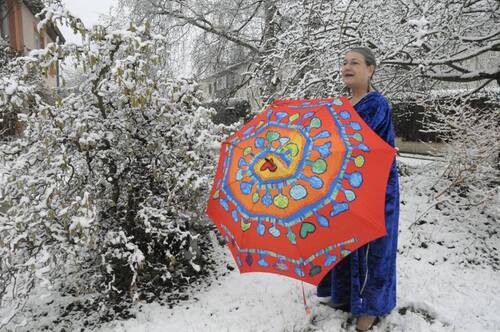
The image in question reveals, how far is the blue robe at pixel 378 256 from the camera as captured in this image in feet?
7.72

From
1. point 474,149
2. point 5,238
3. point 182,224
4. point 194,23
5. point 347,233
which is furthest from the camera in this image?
point 194,23

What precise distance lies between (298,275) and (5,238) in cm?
233

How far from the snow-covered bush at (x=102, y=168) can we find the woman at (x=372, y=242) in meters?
1.47

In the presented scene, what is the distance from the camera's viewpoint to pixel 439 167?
6617 millimetres

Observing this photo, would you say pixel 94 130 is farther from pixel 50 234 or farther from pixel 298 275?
pixel 298 275

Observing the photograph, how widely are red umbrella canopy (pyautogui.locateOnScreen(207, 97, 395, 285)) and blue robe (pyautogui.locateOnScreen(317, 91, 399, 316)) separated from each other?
0.90ft

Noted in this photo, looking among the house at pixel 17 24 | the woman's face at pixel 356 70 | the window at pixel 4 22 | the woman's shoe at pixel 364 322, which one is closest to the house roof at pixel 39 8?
the house at pixel 17 24

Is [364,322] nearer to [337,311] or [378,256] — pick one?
[337,311]

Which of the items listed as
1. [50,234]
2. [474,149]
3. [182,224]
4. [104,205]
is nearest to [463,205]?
[474,149]

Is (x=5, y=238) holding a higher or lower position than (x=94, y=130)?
lower

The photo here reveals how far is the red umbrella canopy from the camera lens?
6.43ft

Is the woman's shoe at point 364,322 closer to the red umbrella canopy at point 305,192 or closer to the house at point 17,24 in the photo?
the red umbrella canopy at point 305,192

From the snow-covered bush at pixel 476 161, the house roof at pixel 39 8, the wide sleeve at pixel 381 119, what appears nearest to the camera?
the wide sleeve at pixel 381 119

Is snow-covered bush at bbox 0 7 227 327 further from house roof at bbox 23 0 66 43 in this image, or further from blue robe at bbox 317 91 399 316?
blue robe at bbox 317 91 399 316
